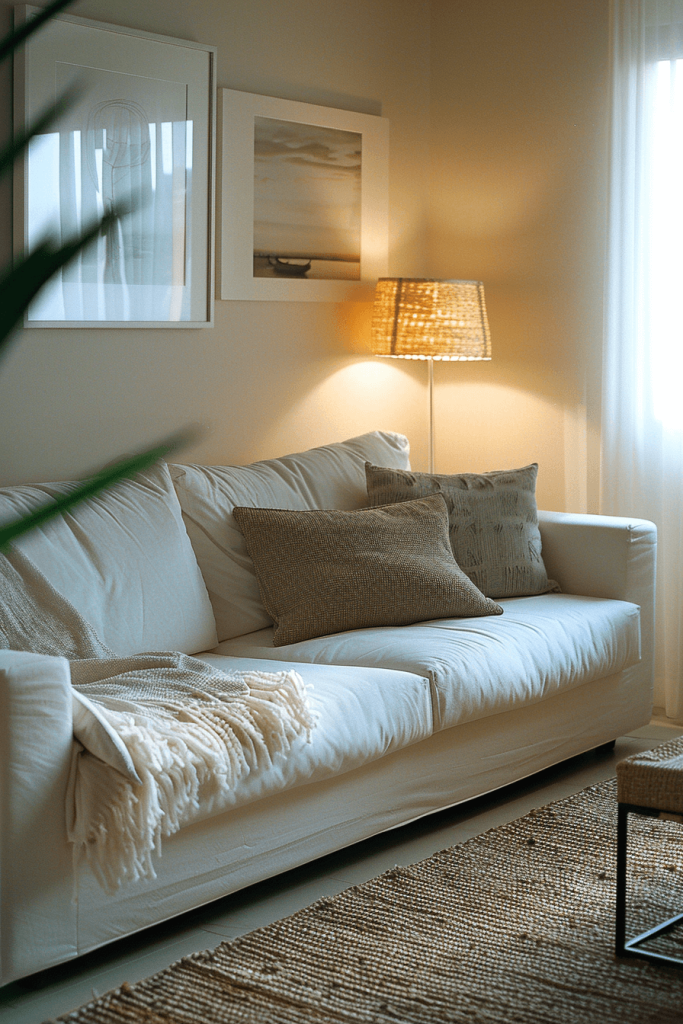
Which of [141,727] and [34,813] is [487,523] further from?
[34,813]

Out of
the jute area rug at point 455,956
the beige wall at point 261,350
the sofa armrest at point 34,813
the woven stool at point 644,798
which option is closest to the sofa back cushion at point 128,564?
the beige wall at point 261,350

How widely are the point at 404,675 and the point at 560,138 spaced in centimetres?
235

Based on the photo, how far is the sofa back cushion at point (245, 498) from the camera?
3.08 meters

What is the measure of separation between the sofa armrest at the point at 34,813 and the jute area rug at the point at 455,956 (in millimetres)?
138

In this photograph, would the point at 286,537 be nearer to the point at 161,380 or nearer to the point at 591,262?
the point at 161,380

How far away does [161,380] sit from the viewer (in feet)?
11.3

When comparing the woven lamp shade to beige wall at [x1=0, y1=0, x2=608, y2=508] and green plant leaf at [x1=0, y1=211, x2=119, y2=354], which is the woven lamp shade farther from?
green plant leaf at [x1=0, y1=211, x2=119, y2=354]

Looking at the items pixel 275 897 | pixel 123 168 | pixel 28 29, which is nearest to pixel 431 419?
pixel 123 168

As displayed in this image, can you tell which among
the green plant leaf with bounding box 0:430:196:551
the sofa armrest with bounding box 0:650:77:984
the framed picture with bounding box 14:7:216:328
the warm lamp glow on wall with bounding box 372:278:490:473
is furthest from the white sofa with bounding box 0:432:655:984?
the green plant leaf with bounding box 0:430:196:551

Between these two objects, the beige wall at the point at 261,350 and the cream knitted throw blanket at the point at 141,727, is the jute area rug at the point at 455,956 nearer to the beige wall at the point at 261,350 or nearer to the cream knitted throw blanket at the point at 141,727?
the cream knitted throw blanket at the point at 141,727

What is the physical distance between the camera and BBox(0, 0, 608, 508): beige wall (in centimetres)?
359

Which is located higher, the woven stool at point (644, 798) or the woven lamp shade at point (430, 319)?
the woven lamp shade at point (430, 319)

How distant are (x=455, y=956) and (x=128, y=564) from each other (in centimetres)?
122

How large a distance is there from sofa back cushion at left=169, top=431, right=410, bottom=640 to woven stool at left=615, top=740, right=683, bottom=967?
4.23ft
